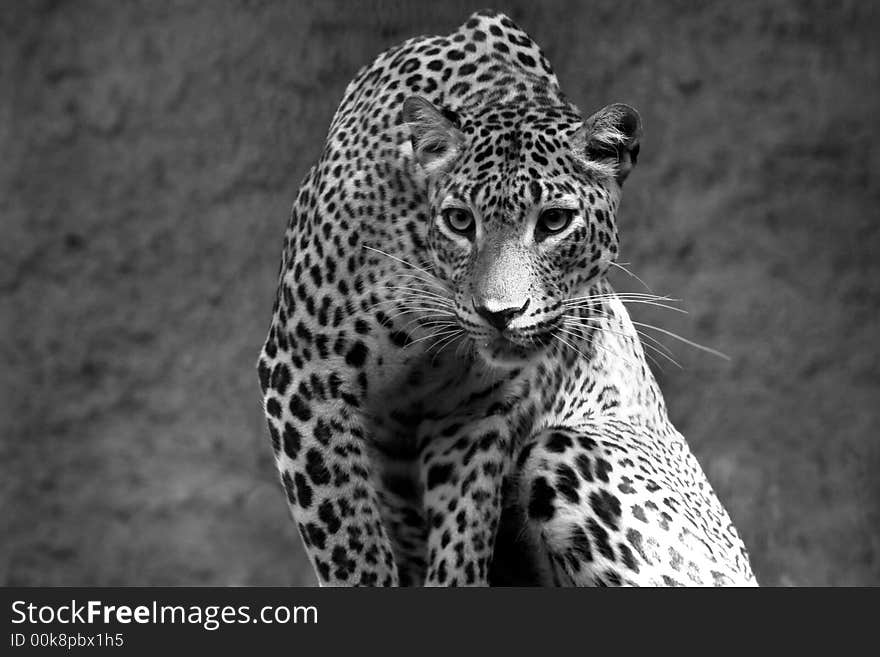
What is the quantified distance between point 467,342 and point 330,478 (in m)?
0.82

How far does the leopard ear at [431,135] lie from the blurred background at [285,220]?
2953 millimetres

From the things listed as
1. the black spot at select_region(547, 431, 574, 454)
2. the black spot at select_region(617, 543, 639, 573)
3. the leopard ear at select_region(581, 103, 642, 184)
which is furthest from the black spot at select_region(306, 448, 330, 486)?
the leopard ear at select_region(581, 103, 642, 184)

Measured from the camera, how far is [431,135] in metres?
5.36

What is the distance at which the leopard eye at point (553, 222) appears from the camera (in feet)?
17.2

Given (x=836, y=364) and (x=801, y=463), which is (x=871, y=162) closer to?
(x=836, y=364)

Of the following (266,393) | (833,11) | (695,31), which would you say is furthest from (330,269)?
(833,11)

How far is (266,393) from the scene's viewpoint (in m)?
5.84

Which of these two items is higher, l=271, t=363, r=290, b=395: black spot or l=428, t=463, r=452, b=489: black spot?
l=271, t=363, r=290, b=395: black spot

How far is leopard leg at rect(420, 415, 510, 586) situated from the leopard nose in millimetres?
843

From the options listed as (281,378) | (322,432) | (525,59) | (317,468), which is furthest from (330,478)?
(525,59)

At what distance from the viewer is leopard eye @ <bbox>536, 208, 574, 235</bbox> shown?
5.23m

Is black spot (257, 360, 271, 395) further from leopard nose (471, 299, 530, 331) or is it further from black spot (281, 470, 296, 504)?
leopard nose (471, 299, 530, 331)

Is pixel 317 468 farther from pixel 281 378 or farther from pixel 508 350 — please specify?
pixel 508 350

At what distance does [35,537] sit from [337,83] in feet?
11.4
